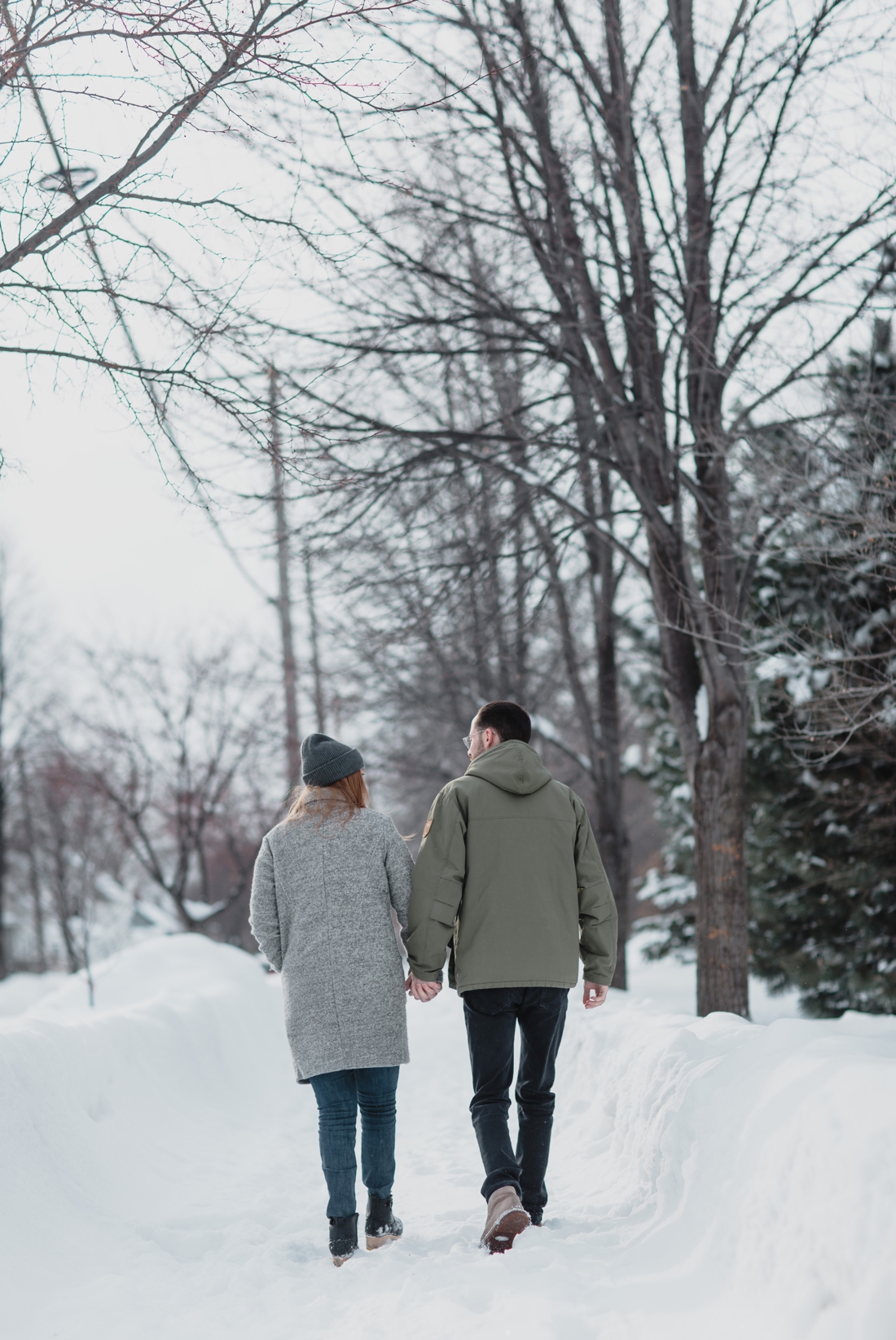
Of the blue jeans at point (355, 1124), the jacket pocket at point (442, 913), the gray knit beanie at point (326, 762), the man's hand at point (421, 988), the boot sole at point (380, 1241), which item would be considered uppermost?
the gray knit beanie at point (326, 762)

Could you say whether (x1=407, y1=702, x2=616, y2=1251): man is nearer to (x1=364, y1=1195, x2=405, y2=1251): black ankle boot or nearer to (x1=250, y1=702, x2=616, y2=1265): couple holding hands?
(x1=250, y1=702, x2=616, y2=1265): couple holding hands

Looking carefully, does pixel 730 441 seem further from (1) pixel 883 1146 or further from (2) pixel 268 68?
(1) pixel 883 1146

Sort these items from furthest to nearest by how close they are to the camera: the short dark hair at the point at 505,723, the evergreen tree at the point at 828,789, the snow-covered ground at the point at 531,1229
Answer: the evergreen tree at the point at 828,789 → the short dark hair at the point at 505,723 → the snow-covered ground at the point at 531,1229

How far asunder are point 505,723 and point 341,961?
105 centimetres

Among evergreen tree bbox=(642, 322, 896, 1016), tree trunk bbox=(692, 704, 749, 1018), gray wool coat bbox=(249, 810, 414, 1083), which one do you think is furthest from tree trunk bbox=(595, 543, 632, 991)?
gray wool coat bbox=(249, 810, 414, 1083)

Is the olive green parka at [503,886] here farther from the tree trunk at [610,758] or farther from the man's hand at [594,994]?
the tree trunk at [610,758]

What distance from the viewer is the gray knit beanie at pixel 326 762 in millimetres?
3838

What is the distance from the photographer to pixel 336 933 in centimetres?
369

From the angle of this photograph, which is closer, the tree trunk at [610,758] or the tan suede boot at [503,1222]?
the tan suede boot at [503,1222]

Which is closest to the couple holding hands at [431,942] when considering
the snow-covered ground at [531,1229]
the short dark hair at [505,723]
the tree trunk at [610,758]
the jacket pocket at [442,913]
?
the jacket pocket at [442,913]

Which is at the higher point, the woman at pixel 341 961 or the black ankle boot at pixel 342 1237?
the woman at pixel 341 961

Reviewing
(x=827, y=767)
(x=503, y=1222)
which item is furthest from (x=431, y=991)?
(x=827, y=767)

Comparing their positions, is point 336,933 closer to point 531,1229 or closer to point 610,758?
point 531,1229

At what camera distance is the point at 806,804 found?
32.6ft
